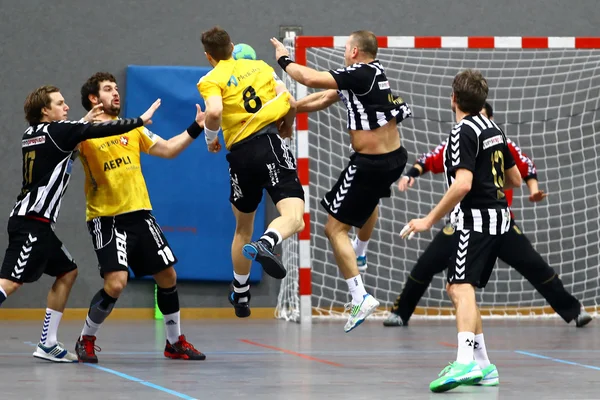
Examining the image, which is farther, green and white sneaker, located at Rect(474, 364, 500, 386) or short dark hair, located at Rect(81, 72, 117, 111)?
short dark hair, located at Rect(81, 72, 117, 111)

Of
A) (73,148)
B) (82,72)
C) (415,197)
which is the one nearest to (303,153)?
(415,197)

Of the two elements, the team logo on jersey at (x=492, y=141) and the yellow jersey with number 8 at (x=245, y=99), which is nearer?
the team logo on jersey at (x=492, y=141)

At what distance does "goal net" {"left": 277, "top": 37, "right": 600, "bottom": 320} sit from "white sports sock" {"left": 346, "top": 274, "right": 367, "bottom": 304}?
13.2 ft

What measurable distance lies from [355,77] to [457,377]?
2509 millimetres

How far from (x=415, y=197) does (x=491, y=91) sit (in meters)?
1.56

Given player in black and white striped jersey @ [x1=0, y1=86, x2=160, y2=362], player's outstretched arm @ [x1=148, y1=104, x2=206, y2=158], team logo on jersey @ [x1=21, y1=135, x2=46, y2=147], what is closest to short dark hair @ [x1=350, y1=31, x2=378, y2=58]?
player's outstretched arm @ [x1=148, y1=104, x2=206, y2=158]

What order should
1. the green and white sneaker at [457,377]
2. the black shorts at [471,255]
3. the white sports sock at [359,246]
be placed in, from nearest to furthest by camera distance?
the green and white sneaker at [457,377] < the black shorts at [471,255] < the white sports sock at [359,246]

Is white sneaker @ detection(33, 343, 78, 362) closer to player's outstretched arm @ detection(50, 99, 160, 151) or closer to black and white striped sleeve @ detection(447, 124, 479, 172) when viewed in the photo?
player's outstretched arm @ detection(50, 99, 160, 151)

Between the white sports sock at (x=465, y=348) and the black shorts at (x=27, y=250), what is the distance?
117 inches

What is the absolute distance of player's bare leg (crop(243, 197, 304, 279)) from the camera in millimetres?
6645

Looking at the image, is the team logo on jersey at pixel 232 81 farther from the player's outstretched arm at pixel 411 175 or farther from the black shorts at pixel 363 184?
the player's outstretched arm at pixel 411 175

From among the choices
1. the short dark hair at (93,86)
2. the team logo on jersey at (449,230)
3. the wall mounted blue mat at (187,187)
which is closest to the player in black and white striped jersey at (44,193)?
the short dark hair at (93,86)

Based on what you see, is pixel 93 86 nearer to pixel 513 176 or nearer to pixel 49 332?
pixel 49 332

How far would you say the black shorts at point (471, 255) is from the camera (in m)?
6.09
